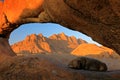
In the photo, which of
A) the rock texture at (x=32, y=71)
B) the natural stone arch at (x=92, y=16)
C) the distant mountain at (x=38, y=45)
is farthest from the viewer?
the distant mountain at (x=38, y=45)

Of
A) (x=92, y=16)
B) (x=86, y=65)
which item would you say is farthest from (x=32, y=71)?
(x=86, y=65)

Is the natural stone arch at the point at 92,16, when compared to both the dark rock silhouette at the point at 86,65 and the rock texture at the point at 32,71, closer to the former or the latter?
the rock texture at the point at 32,71

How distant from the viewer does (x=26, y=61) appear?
734cm

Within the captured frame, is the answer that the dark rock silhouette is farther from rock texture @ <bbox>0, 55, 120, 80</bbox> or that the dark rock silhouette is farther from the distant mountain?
the distant mountain

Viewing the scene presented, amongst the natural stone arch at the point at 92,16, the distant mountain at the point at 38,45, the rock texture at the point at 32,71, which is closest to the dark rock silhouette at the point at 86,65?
the rock texture at the point at 32,71

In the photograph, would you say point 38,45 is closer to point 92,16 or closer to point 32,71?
point 32,71

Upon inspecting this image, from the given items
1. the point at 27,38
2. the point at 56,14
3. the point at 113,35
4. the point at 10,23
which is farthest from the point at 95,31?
the point at 27,38

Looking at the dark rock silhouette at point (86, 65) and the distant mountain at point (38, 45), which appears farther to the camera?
the distant mountain at point (38, 45)

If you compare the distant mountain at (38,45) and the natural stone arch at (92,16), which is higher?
the natural stone arch at (92,16)

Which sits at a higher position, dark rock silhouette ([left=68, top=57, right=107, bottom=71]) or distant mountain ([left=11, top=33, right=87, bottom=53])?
dark rock silhouette ([left=68, top=57, right=107, bottom=71])

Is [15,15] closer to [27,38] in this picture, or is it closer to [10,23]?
[10,23]

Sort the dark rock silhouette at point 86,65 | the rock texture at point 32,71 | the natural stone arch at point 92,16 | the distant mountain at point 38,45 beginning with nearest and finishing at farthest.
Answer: the natural stone arch at point 92,16 < the rock texture at point 32,71 < the dark rock silhouette at point 86,65 < the distant mountain at point 38,45

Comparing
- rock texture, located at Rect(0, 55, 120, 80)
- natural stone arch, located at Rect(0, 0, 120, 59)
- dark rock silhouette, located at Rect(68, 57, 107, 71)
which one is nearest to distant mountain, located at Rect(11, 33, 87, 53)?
dark rock silhouette, located at Rect(68, 57, 107, 71)

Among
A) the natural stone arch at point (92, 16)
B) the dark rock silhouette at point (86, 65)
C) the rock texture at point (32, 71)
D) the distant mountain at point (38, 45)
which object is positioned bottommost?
the distant mountain at point (38, 45)
